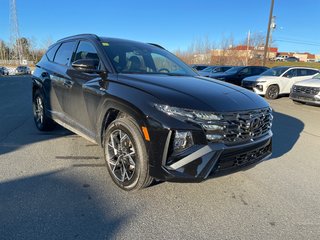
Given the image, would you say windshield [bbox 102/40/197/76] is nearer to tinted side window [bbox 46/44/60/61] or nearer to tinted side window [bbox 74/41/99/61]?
tinted side window [bbox 74/41/99/61]

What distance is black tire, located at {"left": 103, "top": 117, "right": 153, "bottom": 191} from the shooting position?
288cm

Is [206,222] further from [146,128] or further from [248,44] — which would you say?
[248,44]

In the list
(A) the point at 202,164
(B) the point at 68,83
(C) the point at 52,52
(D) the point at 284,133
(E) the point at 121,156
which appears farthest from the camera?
(D) the point at 284,133

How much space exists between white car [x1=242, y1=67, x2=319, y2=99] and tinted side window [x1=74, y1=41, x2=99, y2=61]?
10554 millimetres

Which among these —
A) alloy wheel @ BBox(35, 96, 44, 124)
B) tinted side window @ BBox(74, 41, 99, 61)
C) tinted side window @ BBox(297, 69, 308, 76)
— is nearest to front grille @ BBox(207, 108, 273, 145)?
tinted side window @ BBox(74, 41, 99, 61)

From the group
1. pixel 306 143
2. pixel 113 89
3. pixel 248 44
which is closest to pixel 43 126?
pixel 113 89

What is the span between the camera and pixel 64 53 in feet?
16.0

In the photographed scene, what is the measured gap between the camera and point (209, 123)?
2686mm

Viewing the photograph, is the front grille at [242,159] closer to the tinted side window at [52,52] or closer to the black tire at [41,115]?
the black tire at [41,115]

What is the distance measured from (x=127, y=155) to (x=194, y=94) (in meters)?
0.98

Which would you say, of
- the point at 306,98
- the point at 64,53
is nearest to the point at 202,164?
the point at 64,53

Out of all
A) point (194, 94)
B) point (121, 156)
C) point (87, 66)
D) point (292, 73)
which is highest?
point (87, 66)

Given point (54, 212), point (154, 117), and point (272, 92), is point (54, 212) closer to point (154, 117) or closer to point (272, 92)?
point (154, 117)

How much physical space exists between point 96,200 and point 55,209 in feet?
1.36
